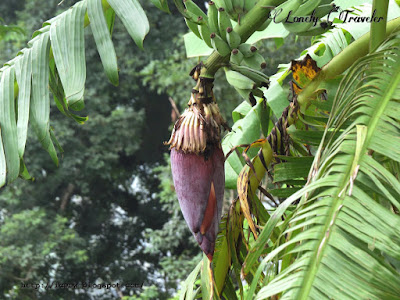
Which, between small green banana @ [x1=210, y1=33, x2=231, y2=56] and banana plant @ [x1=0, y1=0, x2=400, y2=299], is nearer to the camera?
banana plant @ [x1=0, y1=0, x2=400, y2=299]

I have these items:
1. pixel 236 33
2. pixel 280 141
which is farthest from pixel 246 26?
pixel 280 141

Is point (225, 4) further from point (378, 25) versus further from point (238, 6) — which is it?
point (378, 25)

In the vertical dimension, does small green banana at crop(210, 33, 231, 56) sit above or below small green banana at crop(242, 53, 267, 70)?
below

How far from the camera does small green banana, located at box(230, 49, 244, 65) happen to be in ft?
1.58

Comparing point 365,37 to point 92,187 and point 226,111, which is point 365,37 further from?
point 92,187

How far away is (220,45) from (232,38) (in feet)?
0.04

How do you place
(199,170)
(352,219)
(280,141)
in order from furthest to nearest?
(280,141) < (199,170) < (352,219)

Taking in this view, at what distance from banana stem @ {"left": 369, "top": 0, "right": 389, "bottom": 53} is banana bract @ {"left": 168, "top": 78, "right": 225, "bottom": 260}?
0.15 m

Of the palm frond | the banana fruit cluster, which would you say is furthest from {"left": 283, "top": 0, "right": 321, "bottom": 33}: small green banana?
the palm frond

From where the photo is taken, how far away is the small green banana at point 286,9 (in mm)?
481

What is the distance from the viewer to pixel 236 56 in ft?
1.58

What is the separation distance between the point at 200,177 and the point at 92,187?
200 inches

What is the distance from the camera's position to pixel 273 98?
2.25 ft

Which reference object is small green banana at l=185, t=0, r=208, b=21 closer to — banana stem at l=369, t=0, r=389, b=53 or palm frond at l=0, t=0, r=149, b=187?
palm frond at l=0, t=0, r=149, b=187
